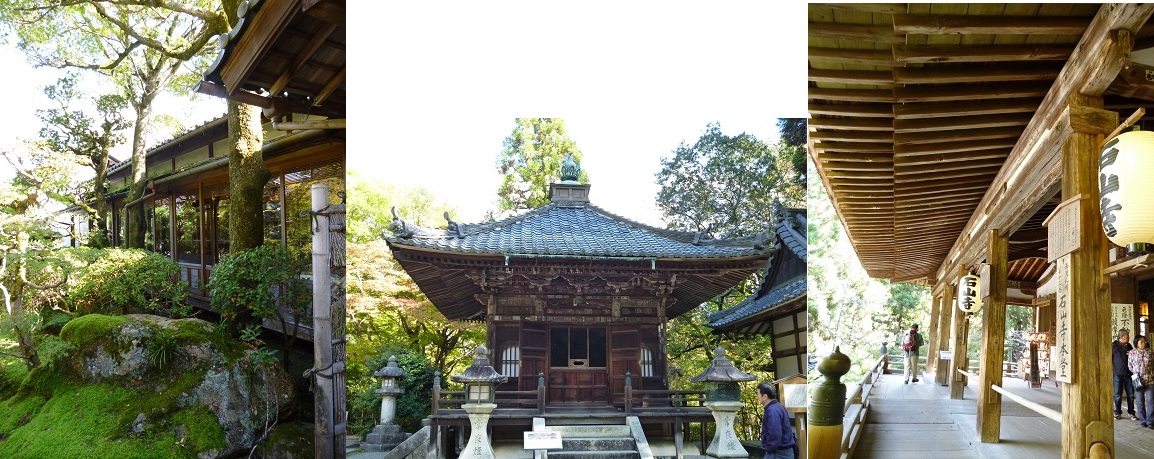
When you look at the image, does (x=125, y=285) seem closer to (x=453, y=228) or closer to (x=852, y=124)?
(x=453, y=228)

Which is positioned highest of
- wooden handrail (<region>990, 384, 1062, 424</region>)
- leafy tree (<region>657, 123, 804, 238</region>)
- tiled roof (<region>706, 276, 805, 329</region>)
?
leafy tree (<region>657, 123, 804, 238</region>)

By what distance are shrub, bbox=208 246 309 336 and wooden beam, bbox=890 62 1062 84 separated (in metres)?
3.77

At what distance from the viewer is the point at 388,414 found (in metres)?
3.70

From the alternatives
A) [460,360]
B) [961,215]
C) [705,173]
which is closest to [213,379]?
[460,360]

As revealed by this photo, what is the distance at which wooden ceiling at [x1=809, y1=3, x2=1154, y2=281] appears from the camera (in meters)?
2.77

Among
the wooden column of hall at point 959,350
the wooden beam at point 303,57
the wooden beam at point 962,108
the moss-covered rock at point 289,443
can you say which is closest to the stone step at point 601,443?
the moss-covered rock at point 289,443

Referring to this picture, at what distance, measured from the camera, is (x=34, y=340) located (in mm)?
4664

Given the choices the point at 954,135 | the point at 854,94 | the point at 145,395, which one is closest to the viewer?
the point at 854,94

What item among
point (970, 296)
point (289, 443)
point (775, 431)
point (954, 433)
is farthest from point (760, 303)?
point (970, 296)

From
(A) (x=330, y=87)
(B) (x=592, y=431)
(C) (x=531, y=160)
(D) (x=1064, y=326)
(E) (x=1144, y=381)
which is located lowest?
(E) (x=1144, y=381)

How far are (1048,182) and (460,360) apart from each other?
3.32 meters

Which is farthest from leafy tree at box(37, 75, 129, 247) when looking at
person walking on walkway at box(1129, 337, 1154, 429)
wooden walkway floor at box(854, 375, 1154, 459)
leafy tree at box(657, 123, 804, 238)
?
person walking on walkway at box(1129, 337, 1154, 429)

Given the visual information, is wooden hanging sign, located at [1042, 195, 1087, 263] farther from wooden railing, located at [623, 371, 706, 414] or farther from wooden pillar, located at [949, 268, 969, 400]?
wooden pillar, located at [949, 268, 969, 400]

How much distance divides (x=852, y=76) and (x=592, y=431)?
224cm
